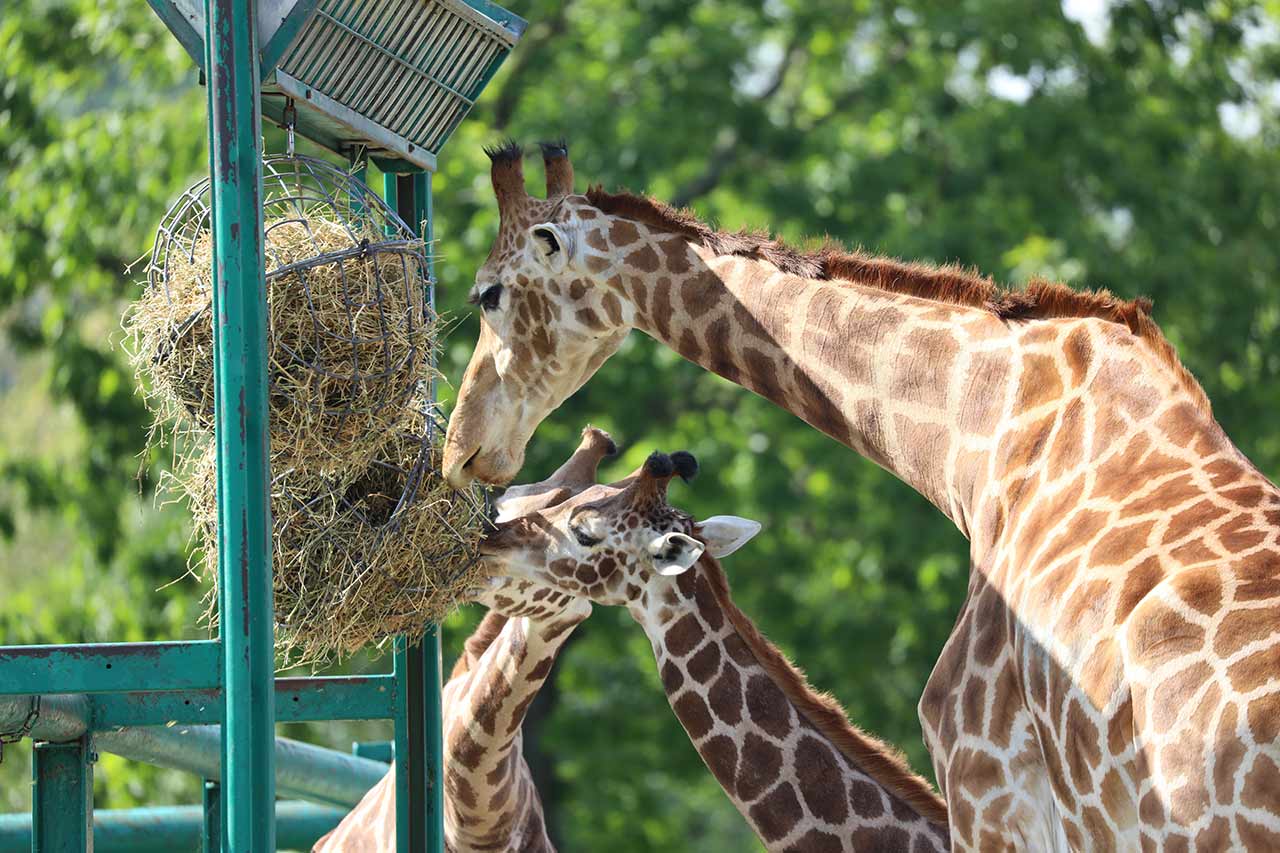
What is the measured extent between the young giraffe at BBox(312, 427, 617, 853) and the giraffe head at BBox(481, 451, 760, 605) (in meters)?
0.08

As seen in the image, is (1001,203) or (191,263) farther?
(1001,203)

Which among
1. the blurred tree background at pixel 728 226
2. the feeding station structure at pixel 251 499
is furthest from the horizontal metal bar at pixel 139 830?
the blurred tree background at pixel 728 226

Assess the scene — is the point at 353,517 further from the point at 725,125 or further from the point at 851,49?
the point at 851,49

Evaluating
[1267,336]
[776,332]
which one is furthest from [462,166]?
[776,332]

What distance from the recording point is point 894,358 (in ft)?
12.7

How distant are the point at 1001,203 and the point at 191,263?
8604 mm

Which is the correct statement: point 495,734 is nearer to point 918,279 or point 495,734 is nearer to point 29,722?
point 29,722

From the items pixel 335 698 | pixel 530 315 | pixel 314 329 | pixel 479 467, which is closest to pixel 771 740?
pixel 479 467

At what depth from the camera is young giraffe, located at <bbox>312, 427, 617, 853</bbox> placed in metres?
4.80

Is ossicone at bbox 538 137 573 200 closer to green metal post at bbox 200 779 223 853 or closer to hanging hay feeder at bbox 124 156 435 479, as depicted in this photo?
hanging hay feeder at bbox 124 156 435 479

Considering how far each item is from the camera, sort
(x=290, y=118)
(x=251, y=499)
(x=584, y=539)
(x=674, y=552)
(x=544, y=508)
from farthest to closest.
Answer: (x=544, y=508)
(x=584, y=539)
(x=674, y=552)
(x=290, y=118)
(x=251, y=499)

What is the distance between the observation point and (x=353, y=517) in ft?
13.0

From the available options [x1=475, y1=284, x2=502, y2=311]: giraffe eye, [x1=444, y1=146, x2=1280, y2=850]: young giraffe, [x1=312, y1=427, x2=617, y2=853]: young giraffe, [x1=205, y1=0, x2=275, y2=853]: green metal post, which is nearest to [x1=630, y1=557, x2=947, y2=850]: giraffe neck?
[x1=312, y1=427, x2=617, y2=853]: young giraffe

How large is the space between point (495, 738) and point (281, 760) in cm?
77
